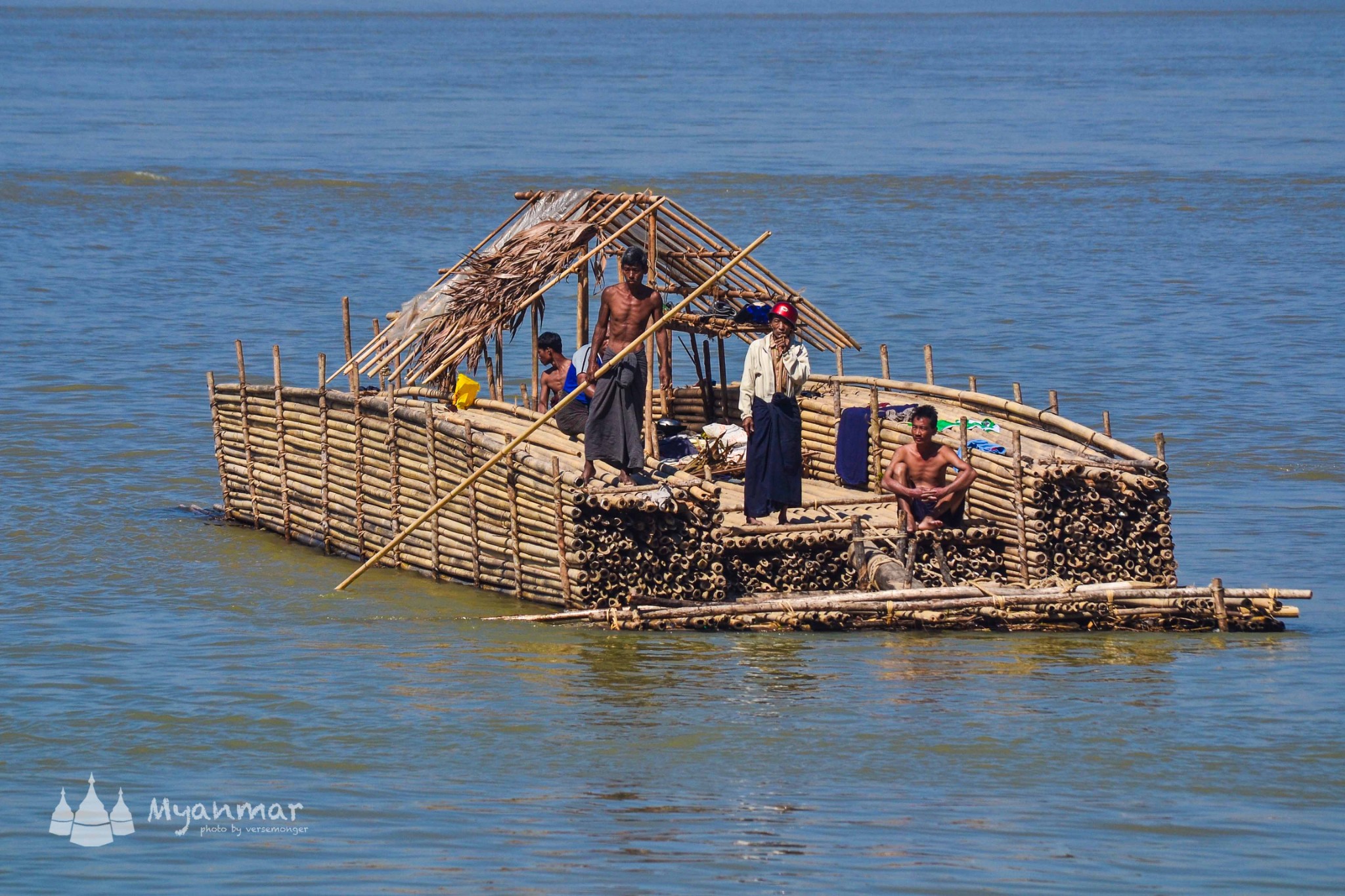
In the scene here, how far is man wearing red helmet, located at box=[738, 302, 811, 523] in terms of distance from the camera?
1085 cm

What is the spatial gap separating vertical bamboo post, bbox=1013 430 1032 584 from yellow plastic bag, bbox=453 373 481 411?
3.49 m

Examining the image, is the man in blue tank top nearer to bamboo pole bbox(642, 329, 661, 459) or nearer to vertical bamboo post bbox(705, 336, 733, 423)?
bamboo pole bbox(642, 329, 661, 459)

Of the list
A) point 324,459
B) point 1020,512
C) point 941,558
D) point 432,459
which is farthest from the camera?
point 324,459

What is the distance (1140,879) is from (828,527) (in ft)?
12.4

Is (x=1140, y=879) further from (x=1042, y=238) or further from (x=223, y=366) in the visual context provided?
(x=1042, y=238)

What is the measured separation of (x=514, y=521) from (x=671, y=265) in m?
2.45

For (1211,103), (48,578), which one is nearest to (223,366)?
(48,578)

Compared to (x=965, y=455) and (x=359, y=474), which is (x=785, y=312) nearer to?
(x=965, y=455)

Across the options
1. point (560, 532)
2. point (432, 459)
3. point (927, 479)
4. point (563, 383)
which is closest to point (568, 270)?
point (563, 383)

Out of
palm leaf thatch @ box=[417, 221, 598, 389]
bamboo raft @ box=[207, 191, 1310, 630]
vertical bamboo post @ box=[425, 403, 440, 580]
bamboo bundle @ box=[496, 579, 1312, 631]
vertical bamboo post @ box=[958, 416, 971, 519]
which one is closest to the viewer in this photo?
bamboo bundle @ box=[496, 579, 1312, 631]

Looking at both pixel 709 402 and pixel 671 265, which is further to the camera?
pixel 709 402

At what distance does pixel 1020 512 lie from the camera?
10547 mm

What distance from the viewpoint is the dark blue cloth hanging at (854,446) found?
12062 mm

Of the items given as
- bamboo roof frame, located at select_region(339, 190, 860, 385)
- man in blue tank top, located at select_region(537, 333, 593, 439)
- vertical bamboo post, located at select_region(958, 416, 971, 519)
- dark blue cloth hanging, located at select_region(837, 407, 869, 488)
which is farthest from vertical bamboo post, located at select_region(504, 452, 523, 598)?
vertical bamboo post, located at select_region(958, 416, 971, 519)
